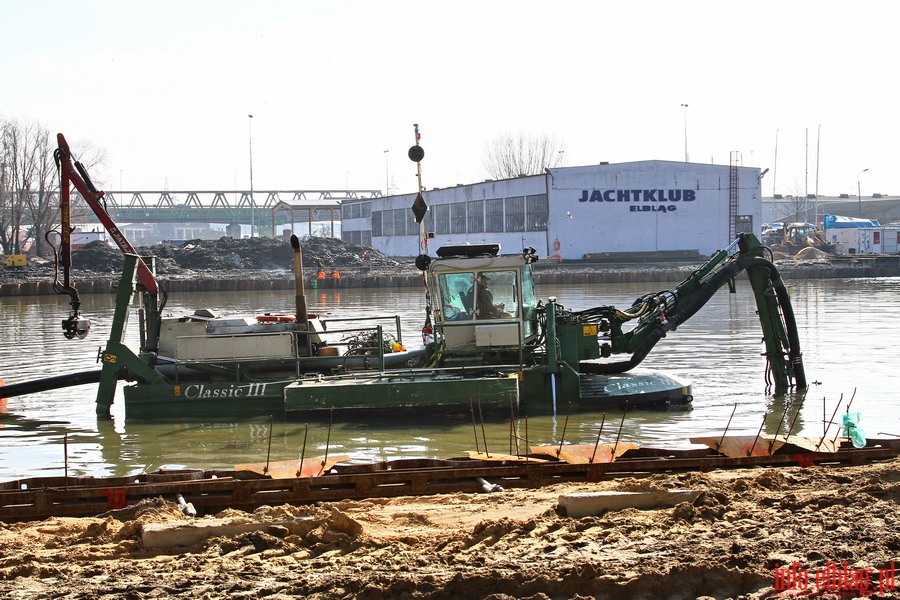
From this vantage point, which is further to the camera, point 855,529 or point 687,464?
point 687,464

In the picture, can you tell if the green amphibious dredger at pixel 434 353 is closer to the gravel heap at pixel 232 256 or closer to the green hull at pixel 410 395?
the green hull at pixel 410 395

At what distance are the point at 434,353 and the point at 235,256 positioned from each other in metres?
58.2

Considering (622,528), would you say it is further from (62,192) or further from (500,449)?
(62,192)

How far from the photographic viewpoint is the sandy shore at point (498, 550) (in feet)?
21.1

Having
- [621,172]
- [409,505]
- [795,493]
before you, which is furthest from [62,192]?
[621,172]

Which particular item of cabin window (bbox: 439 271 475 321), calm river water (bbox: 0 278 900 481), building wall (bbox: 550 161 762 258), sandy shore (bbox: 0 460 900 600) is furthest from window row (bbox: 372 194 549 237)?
sandy shore (bbox: 0 460 900 600)

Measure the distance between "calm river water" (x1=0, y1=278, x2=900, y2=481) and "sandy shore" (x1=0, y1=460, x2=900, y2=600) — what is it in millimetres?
2570

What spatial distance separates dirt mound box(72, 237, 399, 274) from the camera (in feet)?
221

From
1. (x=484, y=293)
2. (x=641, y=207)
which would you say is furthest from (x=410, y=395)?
(x=641, y=207)

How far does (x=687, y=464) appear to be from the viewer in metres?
9.88

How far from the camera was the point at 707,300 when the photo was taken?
16.4 m

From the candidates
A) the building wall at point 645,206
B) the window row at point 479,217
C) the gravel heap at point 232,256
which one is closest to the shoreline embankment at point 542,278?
the building wall at point 645,206

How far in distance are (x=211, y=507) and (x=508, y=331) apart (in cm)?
711

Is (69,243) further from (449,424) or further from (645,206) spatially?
(645,206)
